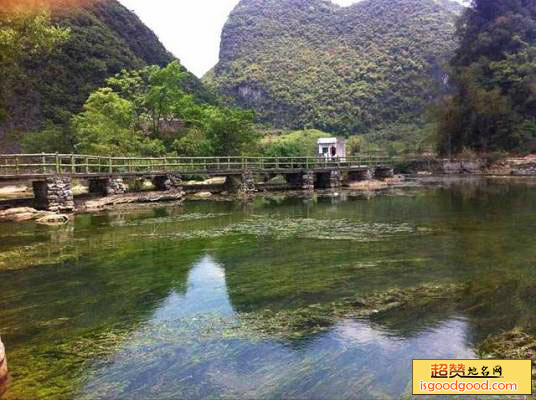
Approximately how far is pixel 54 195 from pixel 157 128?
768 inches

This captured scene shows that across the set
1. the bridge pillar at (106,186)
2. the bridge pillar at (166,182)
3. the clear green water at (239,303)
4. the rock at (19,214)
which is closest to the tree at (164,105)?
the bridge pillar at (166,182)

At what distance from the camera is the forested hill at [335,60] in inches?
4126

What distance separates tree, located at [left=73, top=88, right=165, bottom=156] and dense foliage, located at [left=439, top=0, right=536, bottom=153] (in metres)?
37.7

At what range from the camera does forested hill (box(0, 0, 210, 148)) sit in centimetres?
5522

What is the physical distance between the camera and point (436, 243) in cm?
1338

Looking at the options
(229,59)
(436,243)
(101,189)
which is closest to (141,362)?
(436,243)

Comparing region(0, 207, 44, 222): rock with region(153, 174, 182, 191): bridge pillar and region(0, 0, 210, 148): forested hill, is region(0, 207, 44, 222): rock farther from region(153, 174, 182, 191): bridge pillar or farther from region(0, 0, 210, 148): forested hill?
region(0, 0, 210, 148): forested hill

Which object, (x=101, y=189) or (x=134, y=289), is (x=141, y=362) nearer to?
(x=134, y=289)

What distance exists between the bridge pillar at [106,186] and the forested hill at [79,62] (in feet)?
79.6

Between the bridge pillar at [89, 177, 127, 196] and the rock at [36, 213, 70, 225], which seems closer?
the rock at [36, 213, 70, 225]

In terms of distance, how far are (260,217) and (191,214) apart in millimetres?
3558

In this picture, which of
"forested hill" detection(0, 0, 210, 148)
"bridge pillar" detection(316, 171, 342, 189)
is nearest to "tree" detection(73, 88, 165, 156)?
"forested hill" detection(0, 0, 210, 148)

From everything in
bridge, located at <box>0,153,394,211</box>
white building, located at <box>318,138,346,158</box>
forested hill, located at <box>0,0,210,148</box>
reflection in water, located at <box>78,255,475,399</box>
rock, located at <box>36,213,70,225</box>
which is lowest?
reflection in water, located at <box>78,255,475,399</box>

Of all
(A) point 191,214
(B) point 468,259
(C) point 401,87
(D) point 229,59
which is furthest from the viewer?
(D) point 229,59
